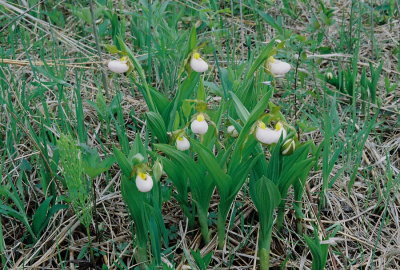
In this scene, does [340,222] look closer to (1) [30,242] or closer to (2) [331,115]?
(2) [331,115]

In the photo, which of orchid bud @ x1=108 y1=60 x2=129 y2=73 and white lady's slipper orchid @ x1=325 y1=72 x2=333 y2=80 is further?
white lady's slipper orchid @ x1=325 y1=72 x2=333 y2=80

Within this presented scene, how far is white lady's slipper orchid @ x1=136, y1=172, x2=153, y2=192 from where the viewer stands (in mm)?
1573

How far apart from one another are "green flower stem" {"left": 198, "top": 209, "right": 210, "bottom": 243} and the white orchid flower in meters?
0.56

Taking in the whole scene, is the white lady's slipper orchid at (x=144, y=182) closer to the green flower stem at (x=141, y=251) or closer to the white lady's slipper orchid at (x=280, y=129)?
the green flower stem at (x=141, y=251)

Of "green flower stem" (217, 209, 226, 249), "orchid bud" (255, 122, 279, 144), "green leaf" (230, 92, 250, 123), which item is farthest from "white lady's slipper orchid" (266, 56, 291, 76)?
"green flower stem" (217, 209, 226, 249)

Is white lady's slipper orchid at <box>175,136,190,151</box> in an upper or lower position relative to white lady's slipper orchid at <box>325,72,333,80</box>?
upper

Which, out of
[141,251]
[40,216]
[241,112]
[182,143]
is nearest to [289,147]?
[241,112]

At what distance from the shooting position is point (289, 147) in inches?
65.2

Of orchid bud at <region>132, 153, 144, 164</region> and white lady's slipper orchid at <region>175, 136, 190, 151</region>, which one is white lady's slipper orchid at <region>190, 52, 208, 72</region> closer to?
white lady's slipper orchid at <region>175, 136, 190, 151</region>

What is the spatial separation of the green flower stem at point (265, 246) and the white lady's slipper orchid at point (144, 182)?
46 cm

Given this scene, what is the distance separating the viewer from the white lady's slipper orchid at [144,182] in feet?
5.16

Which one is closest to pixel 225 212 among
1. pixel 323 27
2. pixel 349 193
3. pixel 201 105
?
pixel 201 105

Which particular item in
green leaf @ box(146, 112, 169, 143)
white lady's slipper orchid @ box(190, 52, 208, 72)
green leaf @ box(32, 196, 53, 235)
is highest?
white lady's slipper orchid @ box(190, 52, 208, 72)

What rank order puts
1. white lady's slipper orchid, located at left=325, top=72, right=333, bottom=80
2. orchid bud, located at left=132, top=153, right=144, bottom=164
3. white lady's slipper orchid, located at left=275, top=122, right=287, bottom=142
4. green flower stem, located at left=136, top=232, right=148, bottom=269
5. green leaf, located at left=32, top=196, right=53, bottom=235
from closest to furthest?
orchid bud, located at left=132, top=153, right=144, bottom=164 < white lady's slipper orchid, located at left=275, top=122, right=287, bottom=142 < green flower stem, located at left=136, top=232, right=148, bottom=269 < green leaf, located at left=32, top=196, right=53, bottom=235 < white lady's slipper orchid, located at left=325, top=72, right=333, bottom=80
